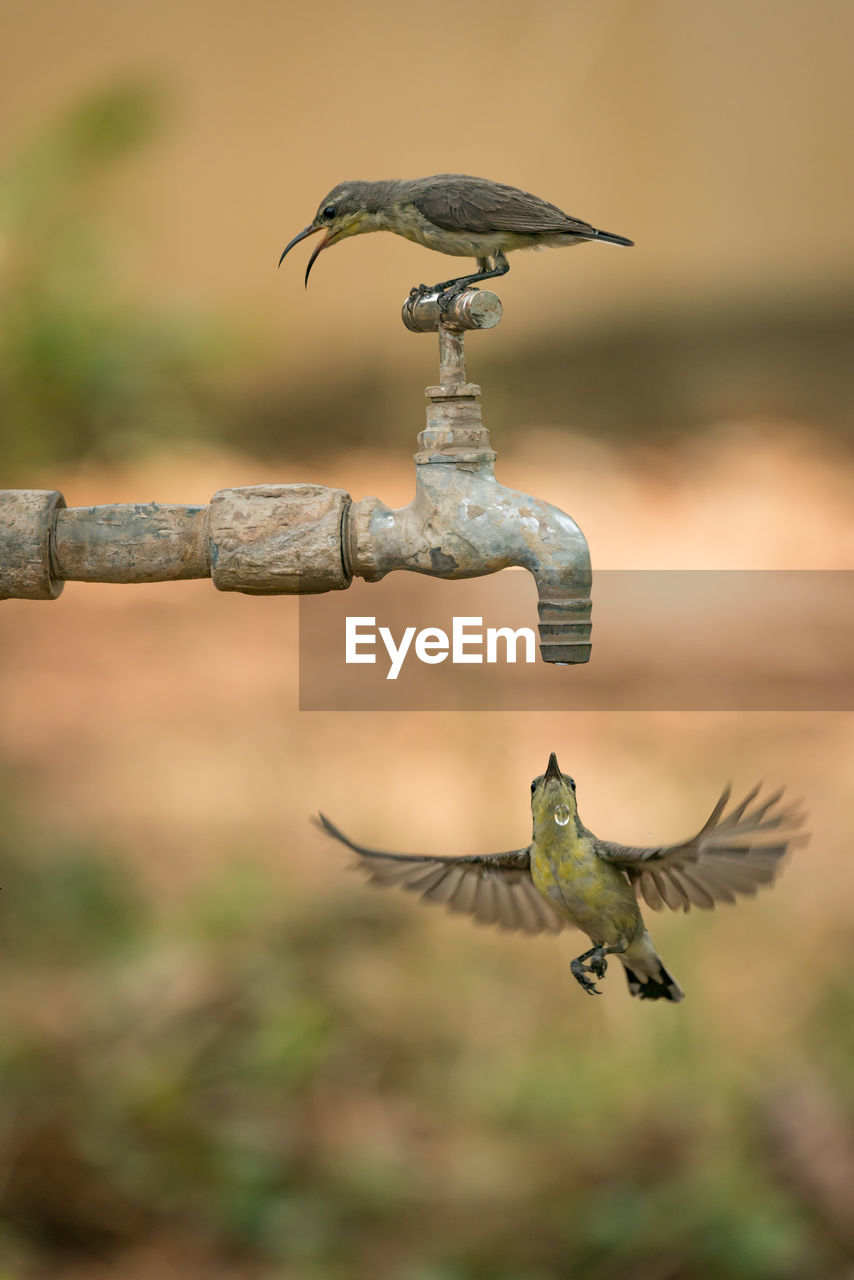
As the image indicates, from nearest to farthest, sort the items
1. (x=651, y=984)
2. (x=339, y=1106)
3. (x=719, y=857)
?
1. (x=719, y=857)
2. (x=651, y=984)
3. (x=339, y=1106)

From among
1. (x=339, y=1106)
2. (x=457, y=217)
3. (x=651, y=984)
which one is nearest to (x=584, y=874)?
(x=651, y=984)

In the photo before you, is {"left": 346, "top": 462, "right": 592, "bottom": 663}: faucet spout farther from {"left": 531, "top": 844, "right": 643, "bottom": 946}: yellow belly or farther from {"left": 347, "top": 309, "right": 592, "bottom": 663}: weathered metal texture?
{"left": 531, "top": 844, "right": 643, "bottom": 946}: yellow belly

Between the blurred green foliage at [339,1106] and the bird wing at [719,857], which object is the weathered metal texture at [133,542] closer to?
the bird wing at [719,857]

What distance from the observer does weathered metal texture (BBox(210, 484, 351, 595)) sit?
1.42 meters

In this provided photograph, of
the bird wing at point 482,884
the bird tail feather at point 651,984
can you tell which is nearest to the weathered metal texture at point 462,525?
the bird wing at point 482,884

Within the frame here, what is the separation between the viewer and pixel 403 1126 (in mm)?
2752

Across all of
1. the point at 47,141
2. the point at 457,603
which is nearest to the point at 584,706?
the point at 457,603

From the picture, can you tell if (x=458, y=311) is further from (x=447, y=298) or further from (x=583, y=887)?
(x=583, y=887)

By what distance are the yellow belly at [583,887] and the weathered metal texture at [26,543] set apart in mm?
629

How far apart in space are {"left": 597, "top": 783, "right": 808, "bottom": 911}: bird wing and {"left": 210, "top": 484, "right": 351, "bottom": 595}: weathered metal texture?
43 cm

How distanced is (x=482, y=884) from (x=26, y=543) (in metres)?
0.65

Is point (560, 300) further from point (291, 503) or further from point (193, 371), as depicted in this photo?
point (291, 503)

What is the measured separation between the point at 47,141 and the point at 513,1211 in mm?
2317

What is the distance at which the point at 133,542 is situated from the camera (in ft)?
4.75
